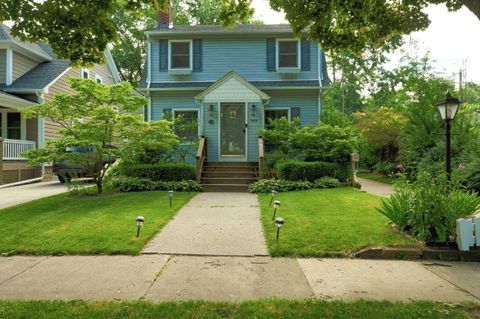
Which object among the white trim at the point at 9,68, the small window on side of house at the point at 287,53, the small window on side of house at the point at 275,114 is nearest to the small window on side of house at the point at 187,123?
the small window on side of house at the point at 275,114

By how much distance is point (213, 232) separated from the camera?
6039mm

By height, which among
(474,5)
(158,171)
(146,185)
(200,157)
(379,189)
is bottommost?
(379,189)

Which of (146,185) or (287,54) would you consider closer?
(146,185)

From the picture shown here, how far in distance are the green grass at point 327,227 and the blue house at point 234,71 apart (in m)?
5.94

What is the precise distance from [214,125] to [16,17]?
995 centimetres

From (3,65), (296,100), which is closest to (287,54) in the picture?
(296,100)

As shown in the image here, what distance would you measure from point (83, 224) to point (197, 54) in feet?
36.1

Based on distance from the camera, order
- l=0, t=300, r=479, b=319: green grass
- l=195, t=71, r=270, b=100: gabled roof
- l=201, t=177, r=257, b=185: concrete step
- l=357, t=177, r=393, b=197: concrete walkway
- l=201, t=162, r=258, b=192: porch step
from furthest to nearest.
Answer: l=195, t=71, r=270, b=100: gabled roof, l=201, t=177, r=257, b=185: concrete step, l=201, t=162, r=258, b=192: porch step, l=357, t=177, r=393, b=197: concrete walkway, l=0, t=300, r=479, b=319: green grass

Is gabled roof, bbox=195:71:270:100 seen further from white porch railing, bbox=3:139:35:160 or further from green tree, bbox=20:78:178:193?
white porch railing, bbox=3:139:35:160

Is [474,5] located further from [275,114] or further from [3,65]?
[3,65]

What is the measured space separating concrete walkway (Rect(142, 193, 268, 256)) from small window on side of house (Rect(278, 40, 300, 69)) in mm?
8582

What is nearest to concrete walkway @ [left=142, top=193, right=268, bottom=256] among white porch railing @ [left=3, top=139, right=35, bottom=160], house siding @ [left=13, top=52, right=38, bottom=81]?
white porch railing @ [left=3, top=139, right=35, bottom=160]

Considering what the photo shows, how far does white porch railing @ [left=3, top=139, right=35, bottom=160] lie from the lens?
47.4 ft

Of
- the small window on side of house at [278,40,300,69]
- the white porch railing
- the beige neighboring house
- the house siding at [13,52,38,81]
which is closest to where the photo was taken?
the white porch railing
